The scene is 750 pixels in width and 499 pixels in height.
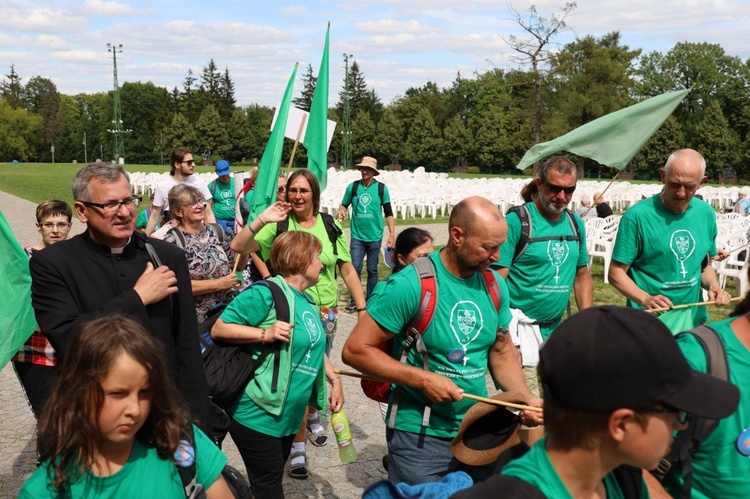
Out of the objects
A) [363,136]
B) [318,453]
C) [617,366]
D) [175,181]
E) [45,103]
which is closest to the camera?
[617,366]

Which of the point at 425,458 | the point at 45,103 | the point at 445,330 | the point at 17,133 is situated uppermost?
the point at 45,103

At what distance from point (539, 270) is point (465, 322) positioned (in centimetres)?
191

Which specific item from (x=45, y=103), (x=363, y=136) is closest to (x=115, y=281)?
(x=363, y=136)

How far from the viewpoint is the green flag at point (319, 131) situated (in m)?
7.44

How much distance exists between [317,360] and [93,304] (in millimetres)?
1447

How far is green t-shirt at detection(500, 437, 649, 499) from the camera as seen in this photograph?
5.57 ft

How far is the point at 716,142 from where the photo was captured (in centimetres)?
6781

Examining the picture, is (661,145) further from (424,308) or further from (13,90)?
(13,90)

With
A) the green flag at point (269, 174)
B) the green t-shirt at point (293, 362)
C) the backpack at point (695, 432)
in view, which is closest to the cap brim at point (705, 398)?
the backpack at point (695, 432)

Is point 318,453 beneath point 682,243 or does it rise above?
beneath

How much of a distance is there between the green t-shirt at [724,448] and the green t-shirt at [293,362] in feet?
7.34

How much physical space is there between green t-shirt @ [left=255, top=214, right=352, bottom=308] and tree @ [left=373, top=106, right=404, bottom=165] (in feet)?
264

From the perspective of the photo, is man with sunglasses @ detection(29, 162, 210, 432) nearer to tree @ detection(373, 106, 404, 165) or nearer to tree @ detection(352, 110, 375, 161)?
tree @ detection(373, 106, 404, 165)

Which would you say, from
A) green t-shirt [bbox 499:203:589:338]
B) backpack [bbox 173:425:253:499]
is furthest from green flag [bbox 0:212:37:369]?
green t-shirt [bbox 499:203:589:338]
